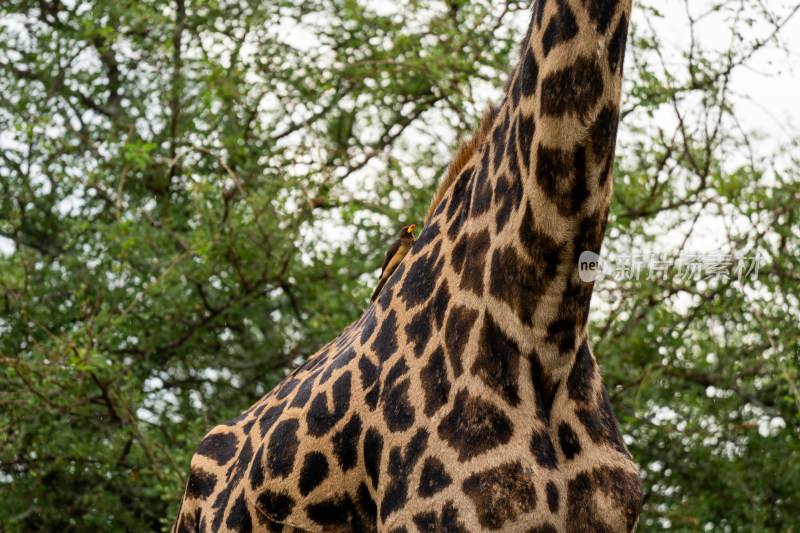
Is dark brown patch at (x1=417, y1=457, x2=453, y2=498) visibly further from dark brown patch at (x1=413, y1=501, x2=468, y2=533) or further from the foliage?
the foliage

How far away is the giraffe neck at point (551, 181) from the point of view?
5.60 feet

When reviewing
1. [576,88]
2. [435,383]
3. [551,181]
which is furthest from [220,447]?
[576,88]

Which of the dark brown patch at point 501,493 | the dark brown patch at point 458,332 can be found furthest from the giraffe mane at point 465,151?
the dark brown patch at point 501,493

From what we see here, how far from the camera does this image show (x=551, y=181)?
1.78 m

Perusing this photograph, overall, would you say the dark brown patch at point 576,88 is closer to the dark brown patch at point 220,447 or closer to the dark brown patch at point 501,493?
the dark brown patch at point 501,493

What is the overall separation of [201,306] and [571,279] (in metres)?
4.09

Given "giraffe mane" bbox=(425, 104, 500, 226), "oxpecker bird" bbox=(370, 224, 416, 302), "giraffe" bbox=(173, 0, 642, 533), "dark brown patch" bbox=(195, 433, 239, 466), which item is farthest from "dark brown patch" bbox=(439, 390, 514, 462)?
"dark brown patch" bbox=(195, 433, 239, 466)

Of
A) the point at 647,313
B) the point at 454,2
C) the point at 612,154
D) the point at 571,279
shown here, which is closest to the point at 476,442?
the point at 571,279

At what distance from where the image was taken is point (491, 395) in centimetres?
184

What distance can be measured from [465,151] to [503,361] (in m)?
0.66

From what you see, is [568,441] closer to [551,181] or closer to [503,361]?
[503,361]

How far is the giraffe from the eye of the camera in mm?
1742

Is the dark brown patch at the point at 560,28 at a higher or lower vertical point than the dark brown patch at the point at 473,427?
higher

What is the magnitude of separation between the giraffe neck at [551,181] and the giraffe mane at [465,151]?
7.5 inches
